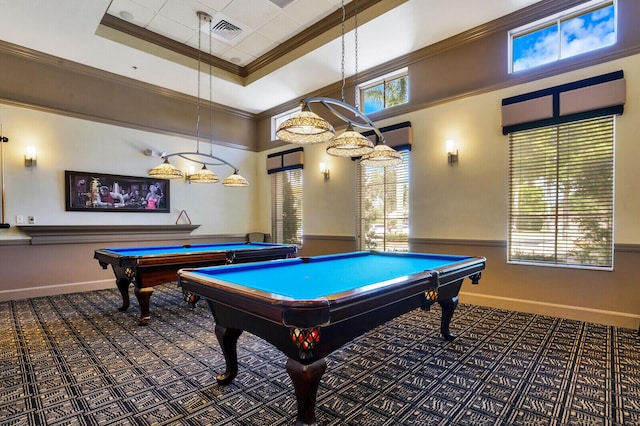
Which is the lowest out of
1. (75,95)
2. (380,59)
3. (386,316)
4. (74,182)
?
(386,316)

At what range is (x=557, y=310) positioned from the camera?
151 inches

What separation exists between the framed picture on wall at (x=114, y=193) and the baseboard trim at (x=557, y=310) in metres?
5.54

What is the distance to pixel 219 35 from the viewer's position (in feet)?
16.5

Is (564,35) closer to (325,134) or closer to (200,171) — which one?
(325,134)

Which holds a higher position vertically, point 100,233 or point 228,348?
point 100,233

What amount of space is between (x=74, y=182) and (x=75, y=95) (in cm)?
144

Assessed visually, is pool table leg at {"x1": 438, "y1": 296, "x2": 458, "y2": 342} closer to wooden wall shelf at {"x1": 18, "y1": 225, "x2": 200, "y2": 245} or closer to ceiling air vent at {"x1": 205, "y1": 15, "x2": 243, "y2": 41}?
ceiling air vent at {"x1": 205, "y1": 15, "x2": 243, "y2": 41}

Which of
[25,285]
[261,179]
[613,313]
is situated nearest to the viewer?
[613,313]

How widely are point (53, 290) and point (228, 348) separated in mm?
4461

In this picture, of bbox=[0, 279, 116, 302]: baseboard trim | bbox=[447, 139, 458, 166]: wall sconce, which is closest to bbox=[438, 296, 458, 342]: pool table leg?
bbox=[447, 139, 458, 166]: wall sconce

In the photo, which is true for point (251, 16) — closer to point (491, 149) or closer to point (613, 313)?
point (491, 149)

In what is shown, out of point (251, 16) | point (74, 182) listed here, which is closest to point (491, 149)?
point (251, 16)

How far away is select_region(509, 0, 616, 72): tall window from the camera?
3.64 m

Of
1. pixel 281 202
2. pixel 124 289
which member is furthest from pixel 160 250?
pixel 281 202
